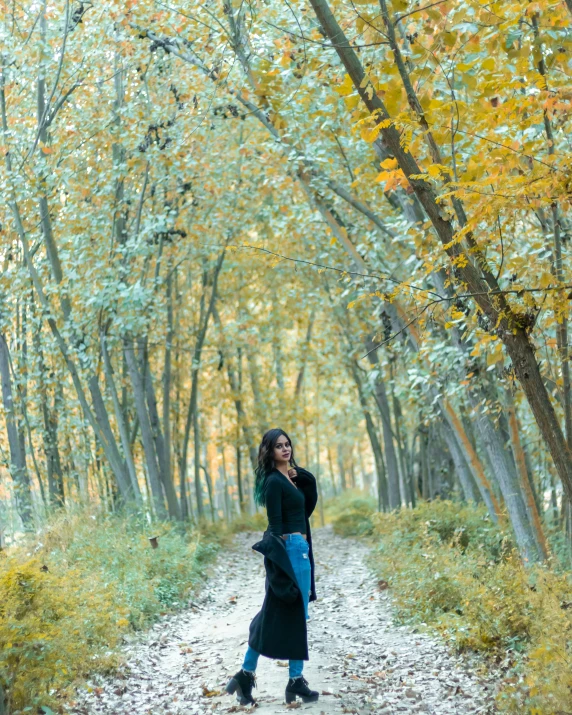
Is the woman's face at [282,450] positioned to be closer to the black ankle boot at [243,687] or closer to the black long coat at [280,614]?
the black long coat at [280,614]

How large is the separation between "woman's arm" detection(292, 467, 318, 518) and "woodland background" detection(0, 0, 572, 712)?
1.38m

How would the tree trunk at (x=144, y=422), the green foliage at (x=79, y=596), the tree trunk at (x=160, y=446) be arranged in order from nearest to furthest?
the green foliage at (x=79, y=596)
the tree trunk at (x=144, y=422)
the tree trunk at (x=160, y=446)

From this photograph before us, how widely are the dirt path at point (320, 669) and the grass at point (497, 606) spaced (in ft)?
0.85

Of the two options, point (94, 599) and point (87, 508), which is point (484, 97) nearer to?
point (94, 599)

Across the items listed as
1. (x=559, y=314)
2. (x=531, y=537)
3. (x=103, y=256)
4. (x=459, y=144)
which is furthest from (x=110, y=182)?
(x=559, y=314)

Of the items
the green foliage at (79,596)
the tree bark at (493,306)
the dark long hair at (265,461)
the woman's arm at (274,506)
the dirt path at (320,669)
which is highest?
the tree bark at (493,306)

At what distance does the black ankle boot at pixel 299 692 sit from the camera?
5629 millimetres

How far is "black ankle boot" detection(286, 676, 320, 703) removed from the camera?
563cm

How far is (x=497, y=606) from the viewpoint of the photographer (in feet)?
21.3

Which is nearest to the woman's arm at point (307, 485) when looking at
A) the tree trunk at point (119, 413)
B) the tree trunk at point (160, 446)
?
the tree trunk at point (119, 413)

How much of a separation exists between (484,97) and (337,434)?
28245 millimetres

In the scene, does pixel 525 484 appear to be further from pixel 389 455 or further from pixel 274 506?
pixel 389 455

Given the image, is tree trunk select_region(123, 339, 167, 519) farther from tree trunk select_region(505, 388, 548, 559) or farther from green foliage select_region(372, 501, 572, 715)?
tree trunk select_region(505, 388, 548, 559)

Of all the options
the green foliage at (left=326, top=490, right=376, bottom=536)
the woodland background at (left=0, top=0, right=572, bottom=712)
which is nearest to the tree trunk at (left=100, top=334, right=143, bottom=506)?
the woodland background at (left=0, top=0, right=572, bottom=712)
